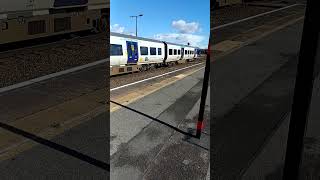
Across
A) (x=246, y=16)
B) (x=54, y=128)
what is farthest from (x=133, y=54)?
(x=54, y=128)

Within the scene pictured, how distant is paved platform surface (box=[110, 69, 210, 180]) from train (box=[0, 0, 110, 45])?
34.8 ft

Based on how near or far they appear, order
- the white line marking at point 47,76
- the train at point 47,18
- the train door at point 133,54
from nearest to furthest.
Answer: the white line marking at point 47,76
the train at point 47,18
the train door at point 133,54

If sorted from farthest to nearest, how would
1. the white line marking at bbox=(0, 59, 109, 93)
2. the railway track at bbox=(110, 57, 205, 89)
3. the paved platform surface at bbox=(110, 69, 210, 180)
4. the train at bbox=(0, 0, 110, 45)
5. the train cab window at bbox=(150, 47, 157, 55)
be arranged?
the train cab window at bbox=(150, 47, 157, 55)
the train at bbox=(0, 0, 110, 45)
the white line marking at bbox=(0, 59, 109, 93)
the paved platform surface at bbox=(110, 69, 210, 180)
the railway track at bbox=(110, 57, 205, 89)

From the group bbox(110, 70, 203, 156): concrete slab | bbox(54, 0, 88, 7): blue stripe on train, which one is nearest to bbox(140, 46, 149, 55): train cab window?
bbox(54, 0, 88, 7): blue stripe on train

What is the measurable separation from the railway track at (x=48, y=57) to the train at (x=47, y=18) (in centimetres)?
81

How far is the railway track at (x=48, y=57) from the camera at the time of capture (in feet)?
56.7

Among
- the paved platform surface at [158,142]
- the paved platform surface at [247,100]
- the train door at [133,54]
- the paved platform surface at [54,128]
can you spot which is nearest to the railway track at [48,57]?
the train door at [133,54]

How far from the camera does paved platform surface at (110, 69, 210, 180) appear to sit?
7.20 m

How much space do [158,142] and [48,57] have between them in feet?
47.6

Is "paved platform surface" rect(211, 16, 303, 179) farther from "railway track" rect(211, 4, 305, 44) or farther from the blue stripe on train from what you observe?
the blue stripe on train

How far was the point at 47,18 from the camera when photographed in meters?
22.2

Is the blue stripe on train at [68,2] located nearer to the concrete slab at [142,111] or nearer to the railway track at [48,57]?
the railway track at [48,57]

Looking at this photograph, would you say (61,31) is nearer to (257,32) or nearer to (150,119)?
(257,32)

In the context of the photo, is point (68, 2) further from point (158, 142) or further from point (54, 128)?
point (158, 142)
